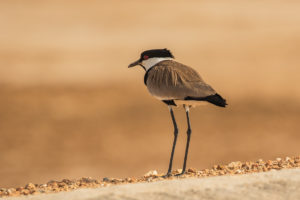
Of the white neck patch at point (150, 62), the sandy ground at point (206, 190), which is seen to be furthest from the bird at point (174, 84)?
the sandy ground at point (206, 190)

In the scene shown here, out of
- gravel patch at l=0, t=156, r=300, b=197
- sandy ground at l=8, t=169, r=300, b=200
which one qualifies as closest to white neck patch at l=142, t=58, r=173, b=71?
gravel patch at l=0, t=156, r=300, b=197

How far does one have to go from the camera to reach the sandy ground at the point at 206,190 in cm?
454

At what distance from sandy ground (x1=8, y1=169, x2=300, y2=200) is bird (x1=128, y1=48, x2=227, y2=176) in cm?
143

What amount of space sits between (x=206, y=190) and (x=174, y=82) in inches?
81.5

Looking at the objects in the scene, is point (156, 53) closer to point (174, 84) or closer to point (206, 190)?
point (174, 84)

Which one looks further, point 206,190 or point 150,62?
point 150,62

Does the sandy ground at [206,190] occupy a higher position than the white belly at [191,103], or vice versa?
the white belly at [191,103]

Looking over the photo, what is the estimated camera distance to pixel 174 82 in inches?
256

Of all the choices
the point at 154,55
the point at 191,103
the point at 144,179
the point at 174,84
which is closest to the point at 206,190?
the point at 144,179

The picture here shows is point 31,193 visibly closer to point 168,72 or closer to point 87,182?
point 87,182

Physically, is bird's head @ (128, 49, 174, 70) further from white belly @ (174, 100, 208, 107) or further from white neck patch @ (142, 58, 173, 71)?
white belly @ (174, 100, 208, 107)

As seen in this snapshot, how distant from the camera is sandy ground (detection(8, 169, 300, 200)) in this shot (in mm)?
4539

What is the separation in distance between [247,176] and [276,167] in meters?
1.22

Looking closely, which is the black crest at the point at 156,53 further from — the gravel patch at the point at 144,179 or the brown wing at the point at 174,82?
the gravel patch at the point at 144,179
